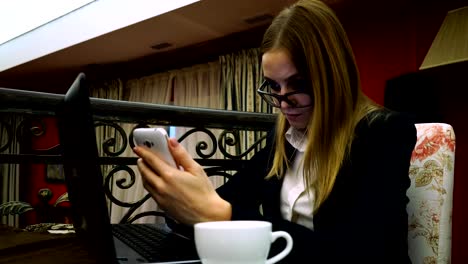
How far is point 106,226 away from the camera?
20.2 inches

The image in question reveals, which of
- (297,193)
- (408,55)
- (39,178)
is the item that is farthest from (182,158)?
(39,178)

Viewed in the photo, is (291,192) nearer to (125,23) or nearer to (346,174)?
(346,174)

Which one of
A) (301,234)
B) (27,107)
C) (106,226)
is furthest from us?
(27,107)

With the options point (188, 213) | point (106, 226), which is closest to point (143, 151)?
point (188, 213)

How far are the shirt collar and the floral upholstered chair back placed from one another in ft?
0.90

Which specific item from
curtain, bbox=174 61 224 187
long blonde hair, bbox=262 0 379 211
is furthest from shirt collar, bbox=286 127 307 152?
curtain, bbox=174 61 224 187

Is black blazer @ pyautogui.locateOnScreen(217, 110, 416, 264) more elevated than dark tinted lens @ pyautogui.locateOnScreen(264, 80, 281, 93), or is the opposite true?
dark tinted lens @ pyautogui.locateOnScreen(264, 80, 281, 93)

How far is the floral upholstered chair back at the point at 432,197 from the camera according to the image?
98 centimetres

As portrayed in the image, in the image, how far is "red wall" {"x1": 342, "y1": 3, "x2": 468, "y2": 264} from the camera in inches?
118

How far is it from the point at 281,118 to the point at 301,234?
0.58 meters

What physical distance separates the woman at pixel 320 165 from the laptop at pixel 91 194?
8 cm

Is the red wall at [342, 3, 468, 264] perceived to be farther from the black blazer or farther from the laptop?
the laptop

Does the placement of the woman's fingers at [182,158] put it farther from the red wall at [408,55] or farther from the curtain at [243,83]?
the curtain at [243,83]

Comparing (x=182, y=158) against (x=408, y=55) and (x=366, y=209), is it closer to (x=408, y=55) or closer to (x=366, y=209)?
(x=366, y=209)
